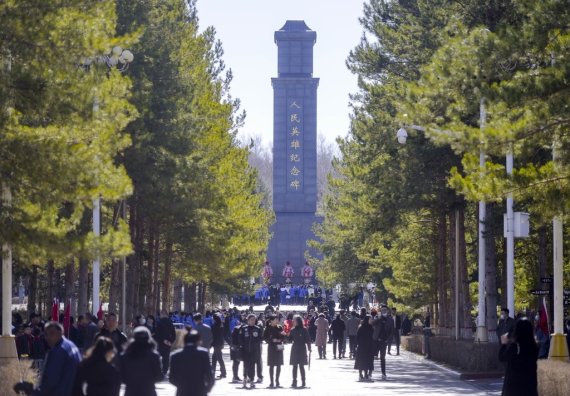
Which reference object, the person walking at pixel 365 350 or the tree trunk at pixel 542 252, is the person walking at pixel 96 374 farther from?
the tree trunk at pixel 542 252

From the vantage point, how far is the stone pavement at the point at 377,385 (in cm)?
2642

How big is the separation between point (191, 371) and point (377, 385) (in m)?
14.8

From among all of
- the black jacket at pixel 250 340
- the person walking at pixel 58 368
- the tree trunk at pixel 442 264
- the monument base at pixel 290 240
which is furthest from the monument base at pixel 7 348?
A: the monument base at pixel 290 240

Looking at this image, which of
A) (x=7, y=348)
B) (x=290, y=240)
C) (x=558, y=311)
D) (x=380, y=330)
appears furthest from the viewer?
(x=290, y=240)

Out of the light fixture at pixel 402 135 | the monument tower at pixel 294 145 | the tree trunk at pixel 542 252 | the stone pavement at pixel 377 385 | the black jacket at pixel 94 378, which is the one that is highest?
the monument tower at pixel 294 145

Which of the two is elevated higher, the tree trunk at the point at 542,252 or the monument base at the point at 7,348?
the tree trunk at the point at 542,252

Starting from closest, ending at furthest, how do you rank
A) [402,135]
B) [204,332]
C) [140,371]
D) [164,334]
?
[140,371], [164,334], [204,332], [402,135]

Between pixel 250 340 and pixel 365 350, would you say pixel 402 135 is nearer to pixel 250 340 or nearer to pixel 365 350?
pixel 365 350

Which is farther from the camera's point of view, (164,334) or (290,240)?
(290,240)

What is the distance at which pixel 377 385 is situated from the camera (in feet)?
95.1

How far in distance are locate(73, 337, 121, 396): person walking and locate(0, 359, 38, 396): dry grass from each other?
257 inches

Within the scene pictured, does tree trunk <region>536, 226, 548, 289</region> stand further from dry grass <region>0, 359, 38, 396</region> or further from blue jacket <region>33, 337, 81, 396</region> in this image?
blue jacket <region>33, 337, 81, 396</region>

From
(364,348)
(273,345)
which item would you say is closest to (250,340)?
(273,345)

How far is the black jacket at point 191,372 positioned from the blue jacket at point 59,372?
129 cm
